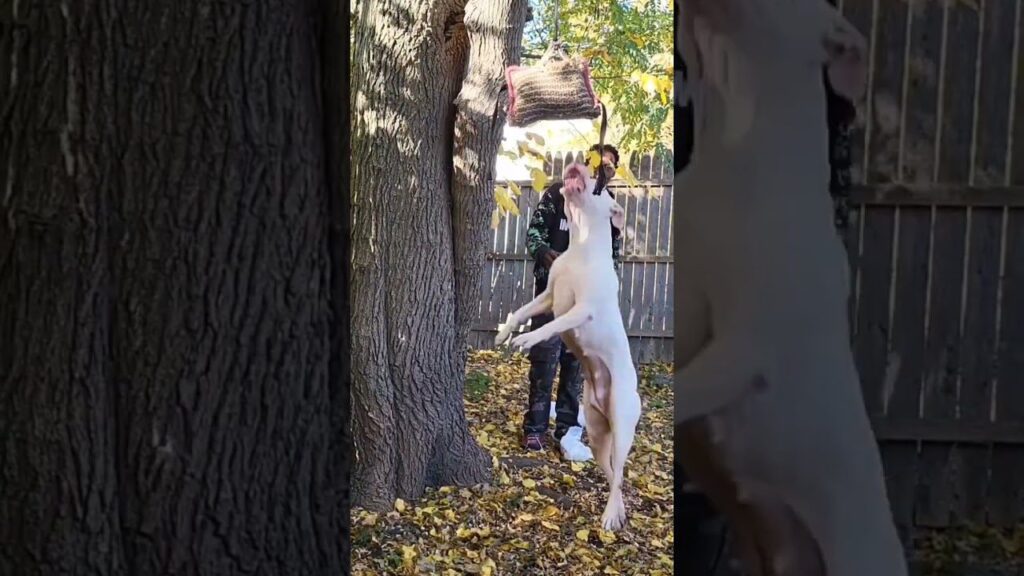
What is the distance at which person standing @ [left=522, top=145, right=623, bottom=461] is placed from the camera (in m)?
5.11

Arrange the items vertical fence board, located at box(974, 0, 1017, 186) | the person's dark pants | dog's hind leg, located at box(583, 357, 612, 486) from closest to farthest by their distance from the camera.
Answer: vertical fence board, located at box(974, 0, 1017, 186) < dog's hind leg, located at box(583, 357, 612, 486) < the person's dark pants

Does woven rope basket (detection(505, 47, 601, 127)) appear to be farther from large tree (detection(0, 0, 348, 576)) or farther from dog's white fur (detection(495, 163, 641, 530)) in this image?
large tree (detection(0, 0, 348, 576))

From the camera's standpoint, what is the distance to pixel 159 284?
4.84ft

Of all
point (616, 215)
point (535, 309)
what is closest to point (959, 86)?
point (616, 215)

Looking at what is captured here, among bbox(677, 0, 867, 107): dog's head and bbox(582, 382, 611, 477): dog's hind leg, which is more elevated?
bbox(677, 0, 867, 107): dog's head

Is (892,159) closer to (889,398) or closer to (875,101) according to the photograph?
(875,101)

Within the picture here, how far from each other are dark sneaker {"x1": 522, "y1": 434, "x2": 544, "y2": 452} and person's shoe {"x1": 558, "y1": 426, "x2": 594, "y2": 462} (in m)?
0.13

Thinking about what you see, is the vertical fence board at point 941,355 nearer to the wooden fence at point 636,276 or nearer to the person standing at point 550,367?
the person standing at point 550,367

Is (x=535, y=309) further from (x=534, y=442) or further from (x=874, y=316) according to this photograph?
(x=874, y=316)

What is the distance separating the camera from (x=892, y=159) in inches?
73.5

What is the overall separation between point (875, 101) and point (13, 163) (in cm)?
161

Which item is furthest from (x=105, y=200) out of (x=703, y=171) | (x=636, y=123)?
(x=636, y=123)

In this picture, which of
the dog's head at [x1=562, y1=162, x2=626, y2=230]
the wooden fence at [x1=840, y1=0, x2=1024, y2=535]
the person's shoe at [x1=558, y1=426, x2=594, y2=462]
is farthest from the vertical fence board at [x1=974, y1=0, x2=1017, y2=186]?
the person's shoe at [x1=558, y1=426, x2=594, y2=462]

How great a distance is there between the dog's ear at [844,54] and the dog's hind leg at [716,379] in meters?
0.57
